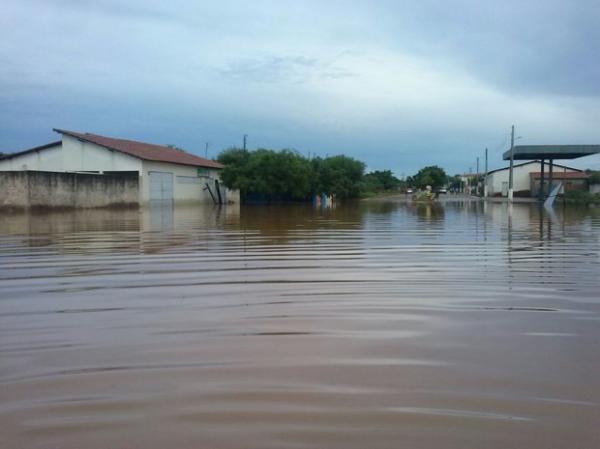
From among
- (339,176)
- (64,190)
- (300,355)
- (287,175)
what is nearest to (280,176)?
(287,175)

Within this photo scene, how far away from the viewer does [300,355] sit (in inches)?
154

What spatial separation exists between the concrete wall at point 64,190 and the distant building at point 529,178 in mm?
44881

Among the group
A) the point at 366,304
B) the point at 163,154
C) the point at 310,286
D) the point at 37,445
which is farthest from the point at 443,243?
the point at 163,154

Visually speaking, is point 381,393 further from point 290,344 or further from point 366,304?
point 366,304

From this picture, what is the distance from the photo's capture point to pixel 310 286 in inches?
256

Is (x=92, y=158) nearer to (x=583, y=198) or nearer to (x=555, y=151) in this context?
(x=555, y=151)

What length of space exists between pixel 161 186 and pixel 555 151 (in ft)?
98.1

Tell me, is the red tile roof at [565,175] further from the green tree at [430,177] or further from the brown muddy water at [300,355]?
the brown muddy water at [300,355]

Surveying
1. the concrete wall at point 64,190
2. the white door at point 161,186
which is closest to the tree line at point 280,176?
the white door at point 161,186

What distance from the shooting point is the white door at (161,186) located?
36425 millimetres

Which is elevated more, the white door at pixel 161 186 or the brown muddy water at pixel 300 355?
the white door at pixel 161 186

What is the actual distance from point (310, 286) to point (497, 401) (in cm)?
354

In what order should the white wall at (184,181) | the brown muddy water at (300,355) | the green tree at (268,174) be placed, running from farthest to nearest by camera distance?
the green tree at (268,174)
the white wall at (184,181)
the brown muddy water at (300,355)

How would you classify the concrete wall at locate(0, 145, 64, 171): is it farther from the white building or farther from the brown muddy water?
the brown muddy water
